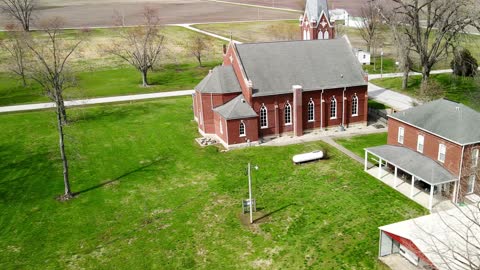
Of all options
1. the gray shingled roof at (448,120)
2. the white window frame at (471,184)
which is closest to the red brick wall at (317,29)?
the gray shingled roof at (448,120)

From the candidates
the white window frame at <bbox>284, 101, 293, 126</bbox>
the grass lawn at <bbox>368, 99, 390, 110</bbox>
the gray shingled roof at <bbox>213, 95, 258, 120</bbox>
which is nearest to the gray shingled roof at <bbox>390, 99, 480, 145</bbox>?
the white window frame at <bbox>284, 101, 293, 126</bbox>

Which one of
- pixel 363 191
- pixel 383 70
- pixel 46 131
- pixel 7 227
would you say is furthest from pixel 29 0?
pixel 363 191

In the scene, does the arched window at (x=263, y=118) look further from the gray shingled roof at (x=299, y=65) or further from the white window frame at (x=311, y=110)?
the white window frame at (x=311, y=110)

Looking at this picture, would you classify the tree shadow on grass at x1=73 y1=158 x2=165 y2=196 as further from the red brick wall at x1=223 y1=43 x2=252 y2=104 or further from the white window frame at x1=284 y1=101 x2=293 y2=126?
the white window frame at x1=284 y1=101 x2=293 y2=126

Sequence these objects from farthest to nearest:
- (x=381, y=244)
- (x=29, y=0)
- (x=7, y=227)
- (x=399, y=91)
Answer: (x=29, y=0) → (x=399, y=91) → (x=7, y=227) → (x=381, y=244)

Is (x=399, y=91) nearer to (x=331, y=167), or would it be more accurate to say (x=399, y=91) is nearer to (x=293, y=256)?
(x=331, y=167)

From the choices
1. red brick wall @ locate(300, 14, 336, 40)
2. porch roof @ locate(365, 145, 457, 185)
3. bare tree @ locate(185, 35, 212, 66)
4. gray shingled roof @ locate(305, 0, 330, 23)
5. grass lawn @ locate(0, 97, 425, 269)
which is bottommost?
grass lawn @ locate(0, 97, 425, 269)
